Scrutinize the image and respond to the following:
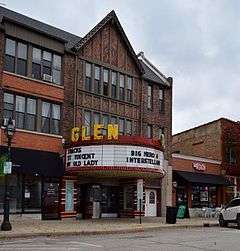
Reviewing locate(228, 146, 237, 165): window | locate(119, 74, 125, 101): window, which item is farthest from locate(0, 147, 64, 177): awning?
locate(228, 146, 237, 165): window

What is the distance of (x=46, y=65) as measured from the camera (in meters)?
32.0

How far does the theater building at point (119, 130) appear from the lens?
101 ft

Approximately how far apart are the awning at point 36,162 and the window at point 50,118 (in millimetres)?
1495

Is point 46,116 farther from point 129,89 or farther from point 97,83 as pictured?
point 129,89

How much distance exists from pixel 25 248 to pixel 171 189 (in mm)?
24646

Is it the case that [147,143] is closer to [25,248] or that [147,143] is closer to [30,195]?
[30,195]

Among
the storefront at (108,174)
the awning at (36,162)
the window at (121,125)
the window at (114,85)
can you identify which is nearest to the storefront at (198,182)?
the storefront at (108,174)

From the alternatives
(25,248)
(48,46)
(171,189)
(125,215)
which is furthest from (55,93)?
(25,248)

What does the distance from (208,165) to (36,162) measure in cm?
1913

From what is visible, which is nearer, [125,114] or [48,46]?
[48,46]

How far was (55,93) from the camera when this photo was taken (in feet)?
106

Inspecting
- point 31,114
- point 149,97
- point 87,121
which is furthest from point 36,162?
point 149,97

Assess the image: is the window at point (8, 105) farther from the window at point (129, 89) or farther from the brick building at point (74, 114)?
Answer: the window at point (129, 89)

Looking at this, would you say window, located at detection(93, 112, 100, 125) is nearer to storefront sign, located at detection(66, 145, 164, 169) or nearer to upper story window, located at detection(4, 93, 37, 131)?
storefront sign, located at detection(66, 145, 164, 169)
